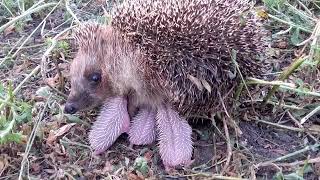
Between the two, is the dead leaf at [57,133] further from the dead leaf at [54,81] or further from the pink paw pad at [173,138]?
the pink paw pad at [173,138]

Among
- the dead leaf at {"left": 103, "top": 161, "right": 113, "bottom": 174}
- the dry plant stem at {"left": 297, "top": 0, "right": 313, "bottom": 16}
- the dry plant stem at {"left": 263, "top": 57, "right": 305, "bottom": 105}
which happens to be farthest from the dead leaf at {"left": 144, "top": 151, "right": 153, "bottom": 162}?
the dry plant stem at {"left": 297, "top": 0, "right": 313, "bottom": 16}

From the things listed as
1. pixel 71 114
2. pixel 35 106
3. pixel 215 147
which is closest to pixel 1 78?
pixel 35 106

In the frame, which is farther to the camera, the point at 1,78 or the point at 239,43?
the point at 1,78

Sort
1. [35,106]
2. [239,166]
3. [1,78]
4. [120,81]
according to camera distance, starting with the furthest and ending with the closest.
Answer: [1,78] < [35,106] < [120,81] < [239,166]

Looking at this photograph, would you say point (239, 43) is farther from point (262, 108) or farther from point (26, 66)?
point (26, 66)

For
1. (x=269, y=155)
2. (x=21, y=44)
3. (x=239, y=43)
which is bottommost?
(x=269, y=155)

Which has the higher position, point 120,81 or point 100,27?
point 100,27

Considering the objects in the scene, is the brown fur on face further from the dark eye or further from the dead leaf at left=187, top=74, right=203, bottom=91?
the dead leaf at left=187, top=74, right=203, bottom=91
